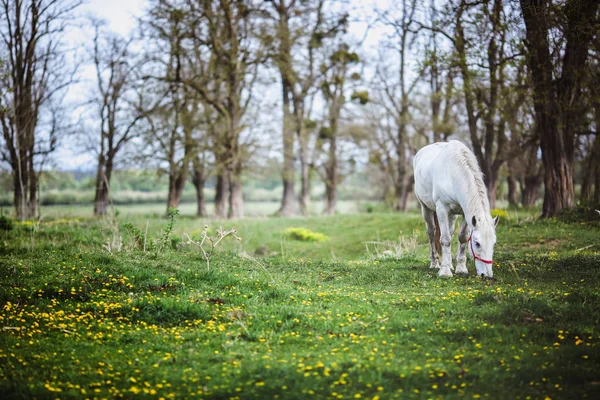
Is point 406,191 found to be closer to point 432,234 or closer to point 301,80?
point 301,80

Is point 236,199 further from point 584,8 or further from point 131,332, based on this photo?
point 131,332

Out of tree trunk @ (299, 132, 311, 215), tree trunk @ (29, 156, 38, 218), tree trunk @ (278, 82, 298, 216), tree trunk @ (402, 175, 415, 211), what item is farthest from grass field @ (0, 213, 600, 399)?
tree trunk @ (299, 132, 311, 215)

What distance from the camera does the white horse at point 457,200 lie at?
366 inches

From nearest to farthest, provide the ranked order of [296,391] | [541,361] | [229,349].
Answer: [296,391]
[541,361]
[229,349]

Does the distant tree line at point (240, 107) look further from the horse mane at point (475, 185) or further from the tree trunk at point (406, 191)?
the horse mane at point (475, 185)

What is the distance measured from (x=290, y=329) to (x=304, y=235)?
585 inches

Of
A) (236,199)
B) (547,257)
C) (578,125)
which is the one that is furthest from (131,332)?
(236,199)

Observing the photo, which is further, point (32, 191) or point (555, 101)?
point (32, 191)

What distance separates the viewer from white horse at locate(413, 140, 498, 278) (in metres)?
9.29

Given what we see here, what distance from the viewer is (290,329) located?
23.4 ft

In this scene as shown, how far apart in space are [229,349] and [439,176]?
20.1 ft

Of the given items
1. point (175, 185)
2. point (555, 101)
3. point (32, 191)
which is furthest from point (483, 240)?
point (32, 191)

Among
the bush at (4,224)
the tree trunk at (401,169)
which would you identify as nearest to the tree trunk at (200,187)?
the tree trunk at (401,169)

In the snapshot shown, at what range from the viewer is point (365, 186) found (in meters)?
60.9
